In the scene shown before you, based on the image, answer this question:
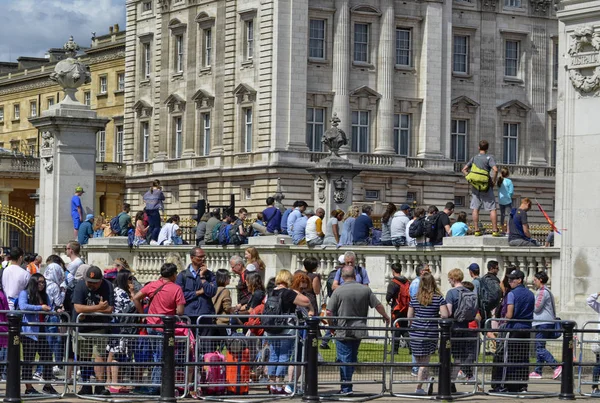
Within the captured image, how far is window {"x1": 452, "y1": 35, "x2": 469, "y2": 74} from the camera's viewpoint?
74125 millimetres

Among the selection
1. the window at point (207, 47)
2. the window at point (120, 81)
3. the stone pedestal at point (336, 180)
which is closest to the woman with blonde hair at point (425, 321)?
the stone pedestal at point (336, 180)

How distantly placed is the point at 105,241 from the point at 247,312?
1419 centimetres

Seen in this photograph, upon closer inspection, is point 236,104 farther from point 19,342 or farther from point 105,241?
point 19,342

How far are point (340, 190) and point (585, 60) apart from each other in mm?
20801

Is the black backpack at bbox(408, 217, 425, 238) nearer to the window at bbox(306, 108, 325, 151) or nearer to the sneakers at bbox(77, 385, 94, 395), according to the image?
the sneakers at bbox(77, 385, 94, 395)

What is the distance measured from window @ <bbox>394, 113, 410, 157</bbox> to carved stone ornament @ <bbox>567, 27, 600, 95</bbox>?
1834 inches

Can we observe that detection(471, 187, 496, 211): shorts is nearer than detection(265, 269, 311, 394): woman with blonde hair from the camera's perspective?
No

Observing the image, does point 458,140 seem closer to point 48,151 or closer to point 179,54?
point 179,54

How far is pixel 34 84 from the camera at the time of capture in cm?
10662

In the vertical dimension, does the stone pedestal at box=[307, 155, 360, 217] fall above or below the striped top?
above

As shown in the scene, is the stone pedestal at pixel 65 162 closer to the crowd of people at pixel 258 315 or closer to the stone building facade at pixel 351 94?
the crowd of people at pixel 258 315

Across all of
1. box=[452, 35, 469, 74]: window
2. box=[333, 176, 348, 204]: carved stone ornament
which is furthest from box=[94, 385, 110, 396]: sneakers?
box=[452, 35, 469, 74]: window

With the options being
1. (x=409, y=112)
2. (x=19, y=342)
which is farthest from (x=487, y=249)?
(x=409, y=112)

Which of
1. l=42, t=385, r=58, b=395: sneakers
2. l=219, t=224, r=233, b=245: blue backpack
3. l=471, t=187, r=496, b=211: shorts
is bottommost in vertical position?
l=42, t=385, r=58, b=395: sneakers
